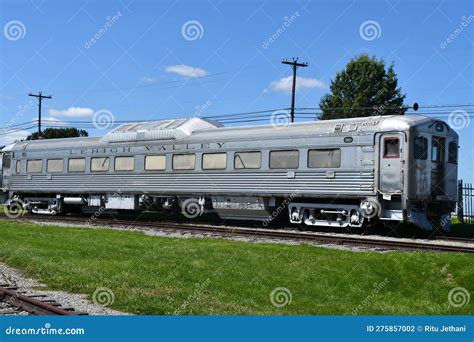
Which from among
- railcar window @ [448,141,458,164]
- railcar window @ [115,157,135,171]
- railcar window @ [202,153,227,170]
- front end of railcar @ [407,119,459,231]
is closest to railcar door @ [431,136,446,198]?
front end of railcar @ [407,119,459,231]

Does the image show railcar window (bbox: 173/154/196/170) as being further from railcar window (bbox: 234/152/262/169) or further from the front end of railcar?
the front end of railcar

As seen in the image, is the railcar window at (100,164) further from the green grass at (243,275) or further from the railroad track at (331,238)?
the green grass at (243,275)

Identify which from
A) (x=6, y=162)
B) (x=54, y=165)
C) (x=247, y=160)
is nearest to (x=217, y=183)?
(x=247, y=160)

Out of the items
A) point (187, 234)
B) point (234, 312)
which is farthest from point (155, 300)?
point (187, 234)

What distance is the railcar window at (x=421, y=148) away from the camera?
64.2 feet

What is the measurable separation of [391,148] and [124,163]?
40.5 ft

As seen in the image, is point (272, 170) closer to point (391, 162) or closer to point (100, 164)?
point (391, 162)

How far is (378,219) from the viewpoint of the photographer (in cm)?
2059

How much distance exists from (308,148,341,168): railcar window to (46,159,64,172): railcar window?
45.9ft

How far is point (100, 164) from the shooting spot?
28266 millimetres

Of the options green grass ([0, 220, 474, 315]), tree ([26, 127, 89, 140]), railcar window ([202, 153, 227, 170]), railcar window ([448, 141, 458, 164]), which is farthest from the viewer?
tree ([26, 127, 89, 140])

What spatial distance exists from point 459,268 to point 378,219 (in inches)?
289

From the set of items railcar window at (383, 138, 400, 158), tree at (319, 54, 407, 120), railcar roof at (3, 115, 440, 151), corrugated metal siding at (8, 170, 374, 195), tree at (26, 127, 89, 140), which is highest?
tree at (319, 54, 407, 120)

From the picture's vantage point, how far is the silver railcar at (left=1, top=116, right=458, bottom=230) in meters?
19.6
